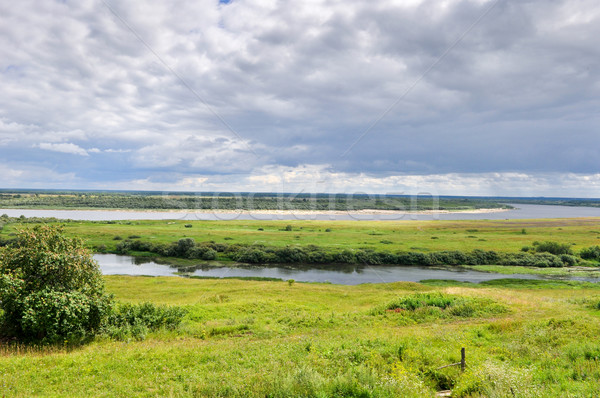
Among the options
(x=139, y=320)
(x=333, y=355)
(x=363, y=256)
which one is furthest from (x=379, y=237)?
(x=333, y=355)

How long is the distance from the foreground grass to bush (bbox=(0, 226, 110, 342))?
3.42 ft

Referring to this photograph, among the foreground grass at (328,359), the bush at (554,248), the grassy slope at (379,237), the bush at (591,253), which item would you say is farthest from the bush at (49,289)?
the bush at (591,253)

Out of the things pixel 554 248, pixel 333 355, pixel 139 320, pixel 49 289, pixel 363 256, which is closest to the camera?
pixel 333 355

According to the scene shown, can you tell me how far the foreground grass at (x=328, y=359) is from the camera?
30.7 feet

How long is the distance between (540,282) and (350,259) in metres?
31.3

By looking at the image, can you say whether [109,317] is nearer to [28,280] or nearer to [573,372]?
[28,280]

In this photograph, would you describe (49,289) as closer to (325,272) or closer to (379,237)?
(325,272)

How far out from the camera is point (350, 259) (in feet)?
215

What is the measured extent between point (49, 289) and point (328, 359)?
13.0m

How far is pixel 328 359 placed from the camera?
39.5ft

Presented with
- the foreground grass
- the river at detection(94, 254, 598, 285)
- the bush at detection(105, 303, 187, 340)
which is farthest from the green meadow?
the river at detection(94, 254, 598, 285)

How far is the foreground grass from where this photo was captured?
9359 mm

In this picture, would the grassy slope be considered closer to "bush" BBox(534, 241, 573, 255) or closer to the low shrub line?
"bush" BBox(534, 241, 573, 255)

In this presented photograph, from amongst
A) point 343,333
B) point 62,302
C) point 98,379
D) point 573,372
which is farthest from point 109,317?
point 573,372
